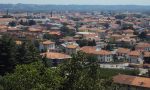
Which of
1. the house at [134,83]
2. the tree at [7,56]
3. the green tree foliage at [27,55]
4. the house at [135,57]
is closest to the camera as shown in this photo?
the house at [134,83]

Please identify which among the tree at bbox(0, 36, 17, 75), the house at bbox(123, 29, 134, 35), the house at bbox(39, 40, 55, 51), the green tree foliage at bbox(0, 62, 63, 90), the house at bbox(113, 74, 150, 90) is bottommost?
the house at bbox(123, 29, 134, 35)

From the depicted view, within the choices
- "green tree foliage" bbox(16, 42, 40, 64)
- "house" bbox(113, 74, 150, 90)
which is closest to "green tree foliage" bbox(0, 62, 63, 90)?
"green tree foliage" bbox(16, 42, 40, 64)

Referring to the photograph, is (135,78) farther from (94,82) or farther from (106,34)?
(106,34)

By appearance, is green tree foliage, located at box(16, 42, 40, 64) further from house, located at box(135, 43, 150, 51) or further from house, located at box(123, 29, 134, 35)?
house, located at box(123, 29, 134, 35)

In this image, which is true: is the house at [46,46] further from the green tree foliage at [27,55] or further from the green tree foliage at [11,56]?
the green tree foliage at [11,56]

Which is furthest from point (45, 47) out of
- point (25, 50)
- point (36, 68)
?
point (36, 68)

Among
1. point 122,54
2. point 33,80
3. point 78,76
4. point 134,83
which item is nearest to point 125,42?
point 122,54

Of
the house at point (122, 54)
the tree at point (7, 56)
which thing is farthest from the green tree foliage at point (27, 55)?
the house at point (122, 54)

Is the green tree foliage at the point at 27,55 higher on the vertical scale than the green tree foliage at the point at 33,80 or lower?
lower
